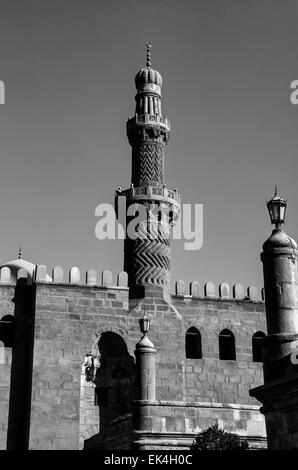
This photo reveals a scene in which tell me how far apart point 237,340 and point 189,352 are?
4.65ft

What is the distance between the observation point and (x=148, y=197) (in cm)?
2148

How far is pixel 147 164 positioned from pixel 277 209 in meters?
12.1

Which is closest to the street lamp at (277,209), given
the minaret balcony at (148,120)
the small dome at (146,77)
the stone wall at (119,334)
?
the stone wall at (119,334)

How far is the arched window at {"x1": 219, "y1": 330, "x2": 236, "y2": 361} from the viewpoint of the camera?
21.2 meters

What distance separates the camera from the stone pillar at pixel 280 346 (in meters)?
8.83

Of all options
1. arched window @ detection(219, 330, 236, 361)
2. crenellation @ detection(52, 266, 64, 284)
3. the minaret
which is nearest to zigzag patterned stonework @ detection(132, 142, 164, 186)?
the minaret

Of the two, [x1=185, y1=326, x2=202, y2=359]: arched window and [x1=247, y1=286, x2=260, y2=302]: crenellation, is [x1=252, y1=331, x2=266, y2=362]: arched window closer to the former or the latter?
[x1=247, y1=286, x2=260, y2=302]: crenellation

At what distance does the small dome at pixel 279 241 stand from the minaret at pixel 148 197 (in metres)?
10.7

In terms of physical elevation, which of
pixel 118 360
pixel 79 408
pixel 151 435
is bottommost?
pixel 151 435
